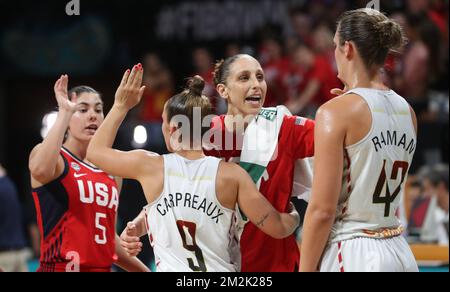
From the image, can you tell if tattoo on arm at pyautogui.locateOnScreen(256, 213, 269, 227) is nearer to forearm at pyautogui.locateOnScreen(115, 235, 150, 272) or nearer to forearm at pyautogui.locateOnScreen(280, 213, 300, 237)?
forearm at pyautogui.locateOnScreen(280, 213, 300, 237)

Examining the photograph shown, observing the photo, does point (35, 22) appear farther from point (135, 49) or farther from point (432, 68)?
point (432, 68)

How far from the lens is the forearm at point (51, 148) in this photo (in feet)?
14.5

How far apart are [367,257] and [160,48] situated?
927 centimetres

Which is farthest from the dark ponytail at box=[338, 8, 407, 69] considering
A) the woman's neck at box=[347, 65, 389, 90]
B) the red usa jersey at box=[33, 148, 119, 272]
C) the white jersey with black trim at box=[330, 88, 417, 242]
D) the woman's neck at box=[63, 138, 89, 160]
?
the woman's neck at box=[63, 138, 89, 160]

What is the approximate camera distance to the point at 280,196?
13.6 feet

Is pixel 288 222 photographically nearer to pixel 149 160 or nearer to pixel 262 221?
pixel 262 221

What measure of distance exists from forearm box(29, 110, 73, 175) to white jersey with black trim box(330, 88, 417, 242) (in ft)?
5.88

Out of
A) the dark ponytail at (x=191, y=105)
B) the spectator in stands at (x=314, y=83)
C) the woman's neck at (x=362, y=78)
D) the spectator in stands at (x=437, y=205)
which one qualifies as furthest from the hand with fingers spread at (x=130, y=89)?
the spectator in stands at (x=314, y=83)

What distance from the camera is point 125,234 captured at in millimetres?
4086

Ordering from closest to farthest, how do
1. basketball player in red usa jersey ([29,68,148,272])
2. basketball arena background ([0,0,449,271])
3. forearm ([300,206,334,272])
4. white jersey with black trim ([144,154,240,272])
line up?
forearm ([300,206,334,272])
white jersey with black trim ([144,154,240,272])
basketball player in red usa jersey ([29,68,148,272])
basketball arena background ([0,0,449,271])

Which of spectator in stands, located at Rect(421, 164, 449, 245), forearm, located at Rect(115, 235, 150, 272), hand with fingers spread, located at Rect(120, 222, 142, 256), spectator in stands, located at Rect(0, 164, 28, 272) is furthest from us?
spectator in stands, located at Rect(0, 164, 28, 272)

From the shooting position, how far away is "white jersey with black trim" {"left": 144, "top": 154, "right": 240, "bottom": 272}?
3701mm

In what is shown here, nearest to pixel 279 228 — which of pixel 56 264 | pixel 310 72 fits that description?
pixel 56 264

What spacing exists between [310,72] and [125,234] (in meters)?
6.65
